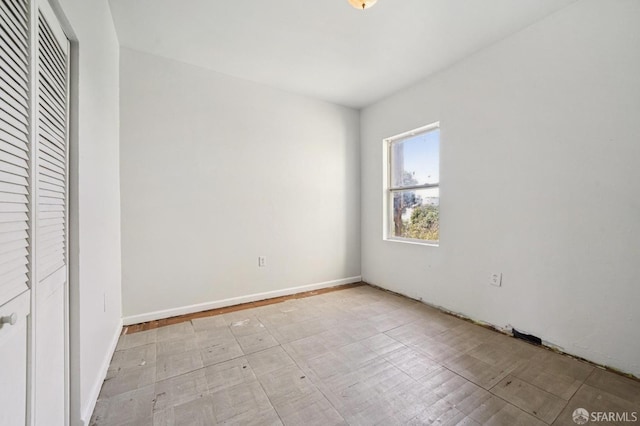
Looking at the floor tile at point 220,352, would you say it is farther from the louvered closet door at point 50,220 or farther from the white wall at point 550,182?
the white wall at point 550,182

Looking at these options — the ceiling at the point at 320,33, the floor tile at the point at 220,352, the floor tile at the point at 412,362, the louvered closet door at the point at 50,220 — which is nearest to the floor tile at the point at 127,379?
the floor tile at the point at 220,352

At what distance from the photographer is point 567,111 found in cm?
189

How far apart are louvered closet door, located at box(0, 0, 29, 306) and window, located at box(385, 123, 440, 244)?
2.97m

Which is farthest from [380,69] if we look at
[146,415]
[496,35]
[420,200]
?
[146,415]

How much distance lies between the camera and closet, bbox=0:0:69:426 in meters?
0.74

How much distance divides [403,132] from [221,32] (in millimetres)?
2139

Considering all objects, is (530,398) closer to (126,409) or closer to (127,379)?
(126,409)

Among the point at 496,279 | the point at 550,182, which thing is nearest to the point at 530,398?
the point at 496,279

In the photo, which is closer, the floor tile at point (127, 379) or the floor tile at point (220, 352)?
the floor tile at point (127, 379)

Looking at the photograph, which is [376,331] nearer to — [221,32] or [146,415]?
[146,415]

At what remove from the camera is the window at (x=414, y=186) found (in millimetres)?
2914

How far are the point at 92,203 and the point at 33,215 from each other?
66 centimetres

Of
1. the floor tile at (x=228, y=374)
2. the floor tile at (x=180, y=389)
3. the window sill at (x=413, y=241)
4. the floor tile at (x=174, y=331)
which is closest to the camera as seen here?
the floor tile at (x=180, y=389)

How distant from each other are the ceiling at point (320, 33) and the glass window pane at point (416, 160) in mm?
697
